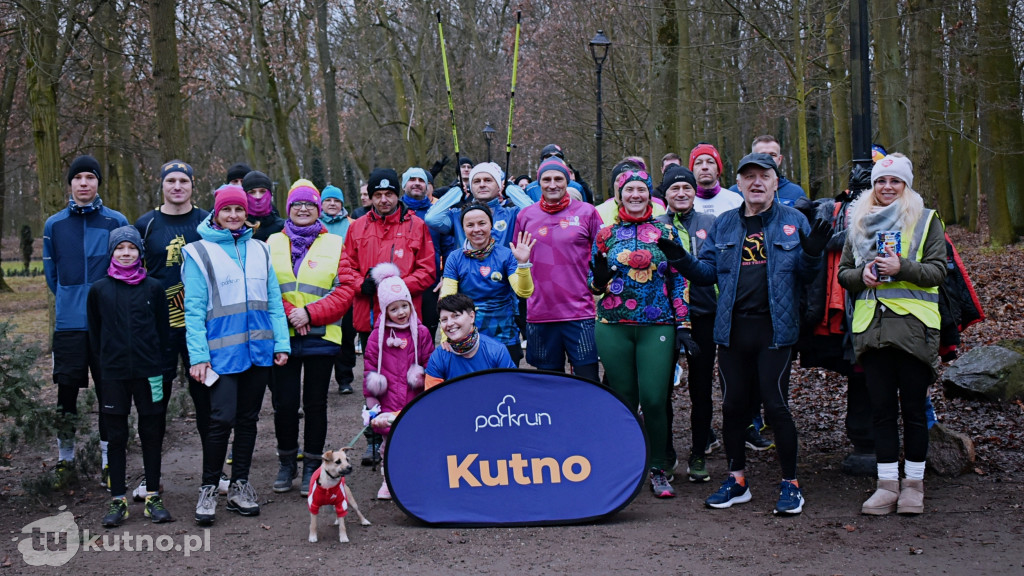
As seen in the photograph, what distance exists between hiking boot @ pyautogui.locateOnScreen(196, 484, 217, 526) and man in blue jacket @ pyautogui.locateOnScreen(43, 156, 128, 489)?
1339mm

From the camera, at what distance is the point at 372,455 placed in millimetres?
7445

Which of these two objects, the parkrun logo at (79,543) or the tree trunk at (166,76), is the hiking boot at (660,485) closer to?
the parkrun logo at (79,543)

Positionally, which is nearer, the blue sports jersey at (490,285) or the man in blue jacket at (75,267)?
the blue sports jersey at (490,285)

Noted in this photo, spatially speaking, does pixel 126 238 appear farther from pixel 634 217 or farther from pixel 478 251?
pixel 634 217

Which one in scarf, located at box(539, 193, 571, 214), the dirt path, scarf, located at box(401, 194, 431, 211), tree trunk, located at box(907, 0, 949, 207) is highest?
tree trunk, located at box(907, 0, 949, 207)

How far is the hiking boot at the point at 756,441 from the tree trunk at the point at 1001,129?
40.4 ft

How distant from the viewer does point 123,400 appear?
5988mm

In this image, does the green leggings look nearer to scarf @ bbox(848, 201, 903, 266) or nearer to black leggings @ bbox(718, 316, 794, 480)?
black leggings @ bbox(718, 316, 794, 480)

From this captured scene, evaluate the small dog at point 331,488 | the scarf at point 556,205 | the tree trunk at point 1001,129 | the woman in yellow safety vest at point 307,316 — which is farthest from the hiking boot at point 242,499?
the tree trunk at point 1001,129

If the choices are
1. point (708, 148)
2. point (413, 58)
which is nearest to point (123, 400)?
point (708, 148)

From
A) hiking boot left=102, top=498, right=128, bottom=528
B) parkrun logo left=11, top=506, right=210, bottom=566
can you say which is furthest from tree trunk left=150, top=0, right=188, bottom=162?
parkrun logo left=11, top=506, right=210, bottom=566

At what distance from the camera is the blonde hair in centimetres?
555

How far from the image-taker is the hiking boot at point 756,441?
24.5 feet

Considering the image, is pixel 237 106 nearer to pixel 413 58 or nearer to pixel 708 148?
pixel 413 58
